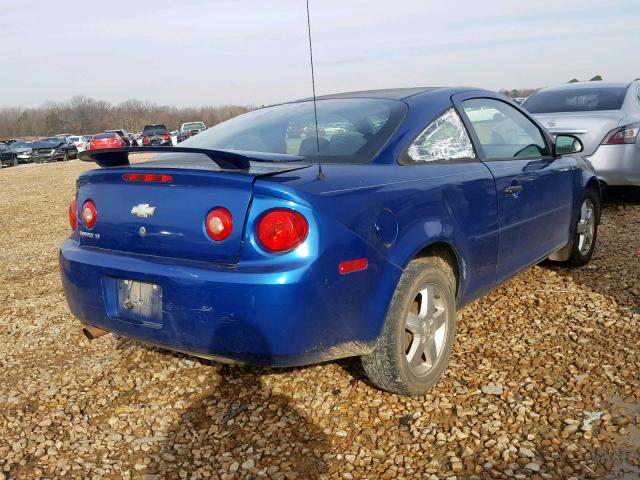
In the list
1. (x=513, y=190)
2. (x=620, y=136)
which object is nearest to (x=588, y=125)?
(x=620, y=136)

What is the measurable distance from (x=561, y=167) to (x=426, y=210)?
194 cm

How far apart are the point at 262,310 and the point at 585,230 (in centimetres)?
348

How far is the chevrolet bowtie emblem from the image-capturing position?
255cm

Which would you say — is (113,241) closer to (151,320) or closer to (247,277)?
(151,320)

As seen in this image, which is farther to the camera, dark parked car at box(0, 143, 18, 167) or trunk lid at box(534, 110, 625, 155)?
dark parked car at box(0, 143, 18, 167)

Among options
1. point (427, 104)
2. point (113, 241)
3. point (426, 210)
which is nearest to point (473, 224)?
point (426, 210)

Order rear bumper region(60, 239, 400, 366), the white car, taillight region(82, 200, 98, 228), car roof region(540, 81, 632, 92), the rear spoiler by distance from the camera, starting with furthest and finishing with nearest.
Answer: the white car, car roof region(540, 81, 632, 92), taillight region(82, 200, 98, 228), the rear spoiler, rear bumper region(60, 239, 400, 366)

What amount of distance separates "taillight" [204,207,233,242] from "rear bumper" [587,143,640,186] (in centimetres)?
538

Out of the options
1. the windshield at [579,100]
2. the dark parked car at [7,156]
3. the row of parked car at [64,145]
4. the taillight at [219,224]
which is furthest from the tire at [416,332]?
the dark parked car at [7,156]

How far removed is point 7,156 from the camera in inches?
1204

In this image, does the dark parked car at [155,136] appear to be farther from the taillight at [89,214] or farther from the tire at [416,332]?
the tire at [416,332]

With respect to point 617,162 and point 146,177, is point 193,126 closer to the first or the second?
point 617,162

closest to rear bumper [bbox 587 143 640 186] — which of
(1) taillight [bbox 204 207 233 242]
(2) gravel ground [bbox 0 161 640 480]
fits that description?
(2) gravel ground [bbox 0 161 640 480]

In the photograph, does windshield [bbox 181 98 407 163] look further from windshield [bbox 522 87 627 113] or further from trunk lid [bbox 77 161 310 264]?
windshield [bbox 522 87 627 113]
